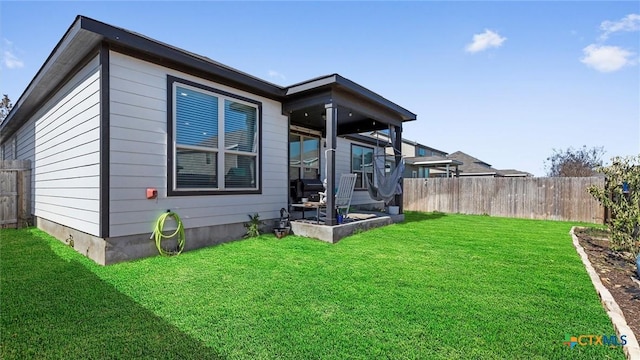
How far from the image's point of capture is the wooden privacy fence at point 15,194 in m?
6.61

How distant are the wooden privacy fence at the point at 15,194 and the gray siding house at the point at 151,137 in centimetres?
54

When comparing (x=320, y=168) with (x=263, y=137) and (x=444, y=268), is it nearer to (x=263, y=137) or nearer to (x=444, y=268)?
(x=263, y=137)

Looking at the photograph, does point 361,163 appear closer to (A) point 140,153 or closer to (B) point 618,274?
(B) point 618,274

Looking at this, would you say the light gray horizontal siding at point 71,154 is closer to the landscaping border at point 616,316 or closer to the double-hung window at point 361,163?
the landscaping border at point 616,316

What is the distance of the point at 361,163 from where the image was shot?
10.5m

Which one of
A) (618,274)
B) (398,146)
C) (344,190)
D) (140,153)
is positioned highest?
(398,146)

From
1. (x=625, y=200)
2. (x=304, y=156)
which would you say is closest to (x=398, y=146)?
(x=304, y=156)

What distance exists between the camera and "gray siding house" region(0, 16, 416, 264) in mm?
3730

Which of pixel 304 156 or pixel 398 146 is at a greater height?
pixel 398 146

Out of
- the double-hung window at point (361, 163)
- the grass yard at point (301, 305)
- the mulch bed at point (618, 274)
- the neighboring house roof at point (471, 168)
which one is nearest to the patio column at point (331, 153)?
the grass yard at point (301, 305)

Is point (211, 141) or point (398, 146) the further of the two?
point (398, 146)

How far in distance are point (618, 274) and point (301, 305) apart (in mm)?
3967

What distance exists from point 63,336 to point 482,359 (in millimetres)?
2790

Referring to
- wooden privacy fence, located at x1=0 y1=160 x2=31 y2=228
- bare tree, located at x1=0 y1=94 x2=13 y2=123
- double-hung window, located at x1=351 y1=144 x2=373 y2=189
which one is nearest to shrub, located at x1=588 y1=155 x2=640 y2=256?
double-hung window, located at x1=351 y1=144 x2=373 y2=189
